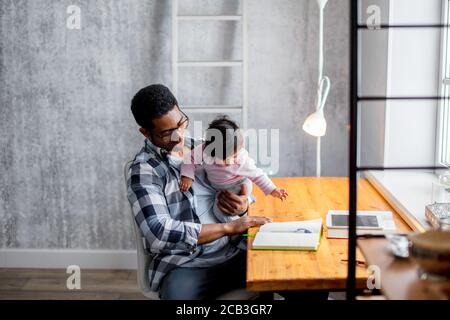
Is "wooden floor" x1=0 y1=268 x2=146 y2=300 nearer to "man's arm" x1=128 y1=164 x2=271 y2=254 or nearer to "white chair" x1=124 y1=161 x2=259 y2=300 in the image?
"white chair" x1=124 y1=161 x2=259 y2=300

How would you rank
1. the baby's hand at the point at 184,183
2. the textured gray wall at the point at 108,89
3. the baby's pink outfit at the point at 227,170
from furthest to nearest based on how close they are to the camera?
the textured gray wall at the point at 108,89, the baby's pink outfit at the point at 227,170, the baby's hand at the point at 184,183

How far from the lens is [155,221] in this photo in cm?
229

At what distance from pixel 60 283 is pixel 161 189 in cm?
160

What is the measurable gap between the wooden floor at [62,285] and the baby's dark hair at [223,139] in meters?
1.28

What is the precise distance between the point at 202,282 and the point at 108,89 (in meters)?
1.79

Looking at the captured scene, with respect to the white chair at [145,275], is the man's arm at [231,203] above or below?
above

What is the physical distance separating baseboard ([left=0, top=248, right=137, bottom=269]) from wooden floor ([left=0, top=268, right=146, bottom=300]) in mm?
46

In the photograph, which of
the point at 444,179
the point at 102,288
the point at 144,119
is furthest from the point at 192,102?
the point at 444,179

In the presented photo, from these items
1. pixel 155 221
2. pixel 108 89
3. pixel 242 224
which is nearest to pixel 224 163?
pixel 242 224

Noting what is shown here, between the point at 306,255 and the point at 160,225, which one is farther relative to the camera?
the point at 160,225

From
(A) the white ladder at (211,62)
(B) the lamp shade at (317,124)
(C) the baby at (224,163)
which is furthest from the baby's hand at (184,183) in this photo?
(A) the white ladder at (211,62)

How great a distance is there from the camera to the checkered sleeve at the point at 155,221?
2.28 m

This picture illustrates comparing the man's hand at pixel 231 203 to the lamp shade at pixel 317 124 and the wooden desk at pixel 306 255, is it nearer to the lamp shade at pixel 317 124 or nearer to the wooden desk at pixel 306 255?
the wooden desk at pixel 306 255

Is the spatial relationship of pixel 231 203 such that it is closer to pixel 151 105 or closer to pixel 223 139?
pixel 223 139
